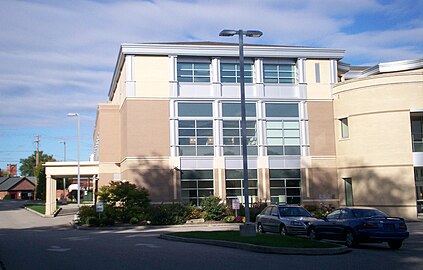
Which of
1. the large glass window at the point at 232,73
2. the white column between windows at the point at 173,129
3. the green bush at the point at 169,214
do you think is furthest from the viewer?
the large glass window at the point at 232,73

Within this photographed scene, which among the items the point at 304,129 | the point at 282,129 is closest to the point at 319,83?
the point at 304,129

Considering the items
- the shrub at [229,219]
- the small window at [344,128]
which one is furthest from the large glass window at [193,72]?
the shrub at [229,219]

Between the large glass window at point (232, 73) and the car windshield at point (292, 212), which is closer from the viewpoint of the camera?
the car windshield at point (292, 212)

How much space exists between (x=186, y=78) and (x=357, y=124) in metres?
13.4

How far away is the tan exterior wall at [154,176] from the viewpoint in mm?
40844

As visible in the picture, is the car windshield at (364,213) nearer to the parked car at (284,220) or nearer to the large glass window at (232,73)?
the parked car at (284,220)

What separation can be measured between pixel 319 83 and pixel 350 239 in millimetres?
26285

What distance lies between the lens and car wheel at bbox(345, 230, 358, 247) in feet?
63.5

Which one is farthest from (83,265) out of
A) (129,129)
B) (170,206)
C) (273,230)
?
(129,129)

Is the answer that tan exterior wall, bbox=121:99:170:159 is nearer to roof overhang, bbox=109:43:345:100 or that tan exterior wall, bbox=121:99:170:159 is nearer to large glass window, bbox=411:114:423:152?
roof overhang, bbox=109:43:345:100

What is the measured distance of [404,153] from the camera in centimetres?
3797

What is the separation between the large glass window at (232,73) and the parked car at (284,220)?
61.7 feet

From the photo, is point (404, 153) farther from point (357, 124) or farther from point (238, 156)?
point (238, 156)

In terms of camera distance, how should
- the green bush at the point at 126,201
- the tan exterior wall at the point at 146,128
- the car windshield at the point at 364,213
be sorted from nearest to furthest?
the car windshield at the point at 364,213
the green bush at the point at 126,201
the tan exterior wall at the point at 146,128
